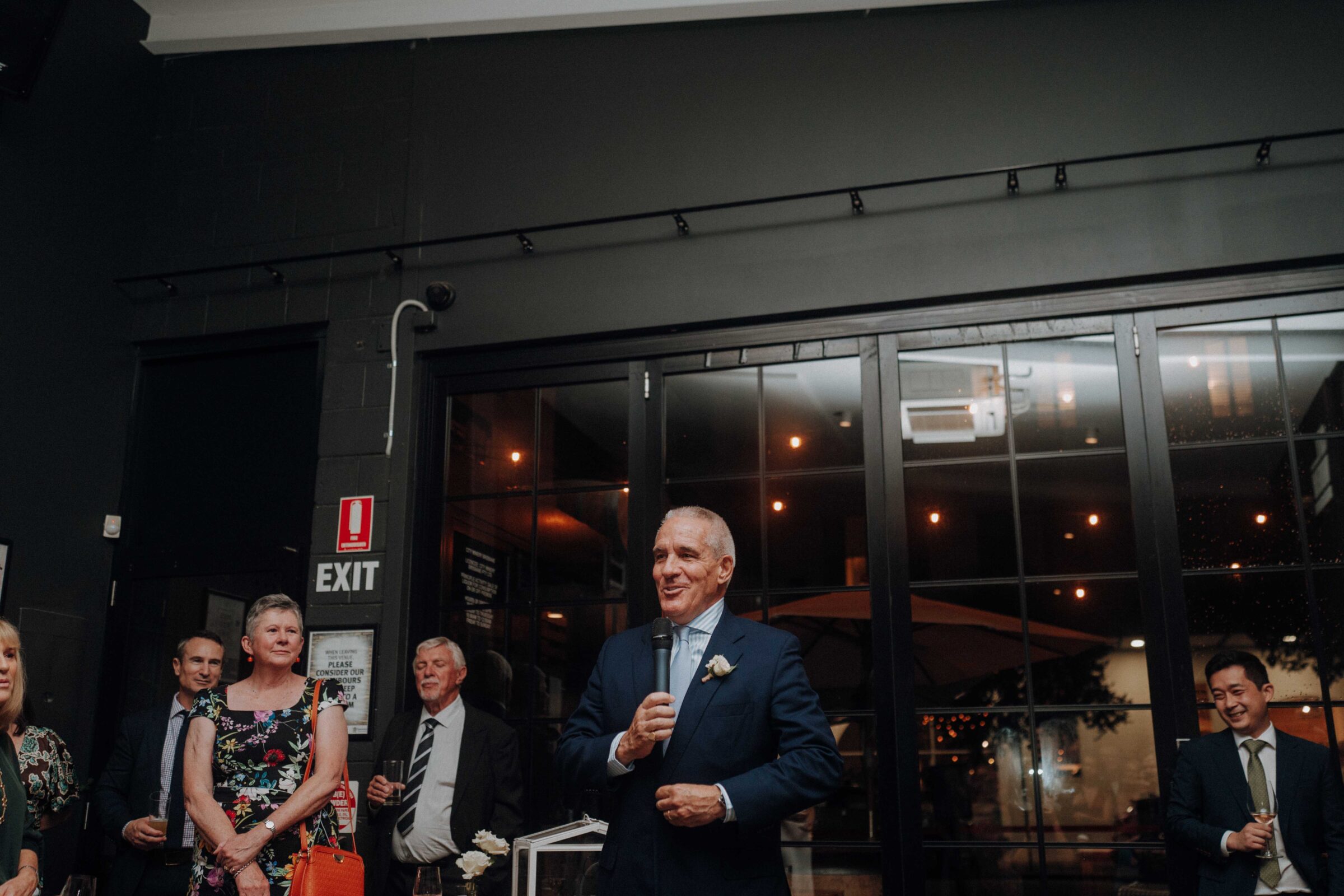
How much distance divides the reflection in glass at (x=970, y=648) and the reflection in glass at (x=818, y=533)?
0.33 metres

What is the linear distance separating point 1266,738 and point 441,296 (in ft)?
12.6

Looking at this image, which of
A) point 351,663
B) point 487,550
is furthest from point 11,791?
point 487,550

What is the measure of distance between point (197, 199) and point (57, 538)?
1.90m

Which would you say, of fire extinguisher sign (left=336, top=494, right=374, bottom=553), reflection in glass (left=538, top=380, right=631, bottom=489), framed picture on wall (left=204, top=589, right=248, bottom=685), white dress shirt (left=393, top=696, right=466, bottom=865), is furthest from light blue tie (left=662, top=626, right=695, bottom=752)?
framed picture on wall (left=204, top=589, right=248, bottom=685)

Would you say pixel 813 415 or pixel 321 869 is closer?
pixel 321 869

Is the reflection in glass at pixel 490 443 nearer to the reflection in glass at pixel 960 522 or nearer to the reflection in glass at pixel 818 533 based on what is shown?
the reflection in glass at pixel 818 533

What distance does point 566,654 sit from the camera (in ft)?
16.3

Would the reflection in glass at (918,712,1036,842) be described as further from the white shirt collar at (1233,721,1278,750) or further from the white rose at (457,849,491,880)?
the white rose at (457,849,491,880)

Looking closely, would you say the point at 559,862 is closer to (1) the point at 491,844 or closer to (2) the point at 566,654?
(1) the point at 491,844

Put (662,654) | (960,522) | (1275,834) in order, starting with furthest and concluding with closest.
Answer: (960,522) < (1275,834) < (662,654)

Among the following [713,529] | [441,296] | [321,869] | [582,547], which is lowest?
[321,869]

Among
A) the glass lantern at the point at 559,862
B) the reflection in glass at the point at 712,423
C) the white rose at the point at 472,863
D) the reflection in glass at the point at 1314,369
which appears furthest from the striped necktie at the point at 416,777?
the reflection in glass at the point at 1314,369

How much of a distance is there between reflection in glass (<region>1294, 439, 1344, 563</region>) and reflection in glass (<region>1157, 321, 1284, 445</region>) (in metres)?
0.15

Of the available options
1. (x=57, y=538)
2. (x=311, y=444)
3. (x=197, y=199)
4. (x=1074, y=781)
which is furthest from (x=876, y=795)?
(x=197, y=199)
